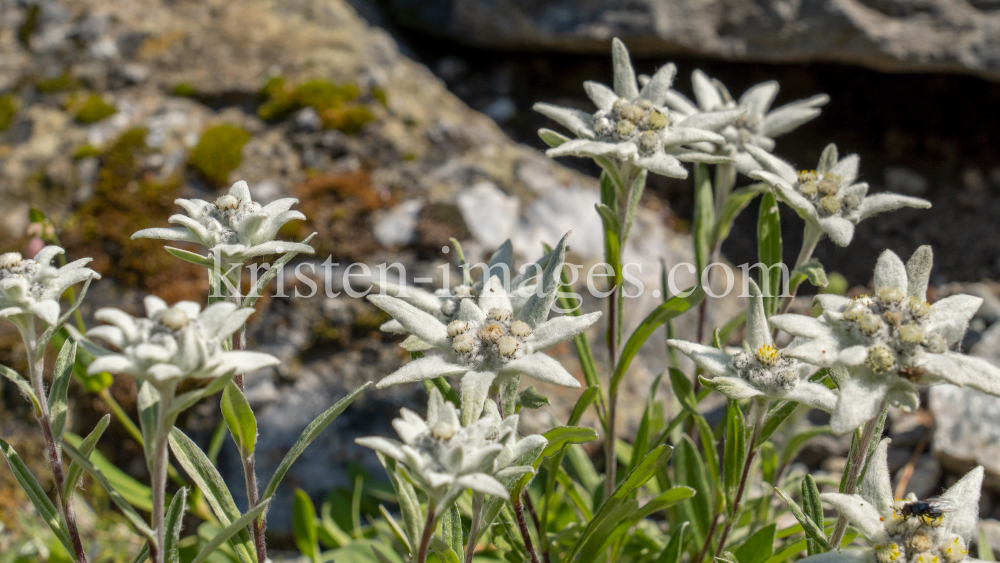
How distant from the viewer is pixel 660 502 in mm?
2115

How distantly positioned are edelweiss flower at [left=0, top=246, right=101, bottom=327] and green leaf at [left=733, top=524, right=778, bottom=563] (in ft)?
7.34

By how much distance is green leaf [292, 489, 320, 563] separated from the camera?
2.85 metres

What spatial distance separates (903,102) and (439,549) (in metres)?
5.71

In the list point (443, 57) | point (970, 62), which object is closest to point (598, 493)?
point (970, 62)

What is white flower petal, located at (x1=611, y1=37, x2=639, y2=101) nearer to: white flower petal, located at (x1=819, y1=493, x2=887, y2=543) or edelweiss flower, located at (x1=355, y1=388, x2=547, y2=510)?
edelweiss flower, located at (x1=355, y1=388, x2=547, y2=510)

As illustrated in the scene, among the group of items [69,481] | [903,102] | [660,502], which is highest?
[903,102]

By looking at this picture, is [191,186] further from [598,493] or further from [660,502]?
[660,502]

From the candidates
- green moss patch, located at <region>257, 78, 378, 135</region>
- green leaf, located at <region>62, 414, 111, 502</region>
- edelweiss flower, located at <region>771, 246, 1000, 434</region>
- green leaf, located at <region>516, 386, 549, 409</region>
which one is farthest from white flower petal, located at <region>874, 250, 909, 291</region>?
green moss patch, located at <region>257, 78, 378, 135</region>

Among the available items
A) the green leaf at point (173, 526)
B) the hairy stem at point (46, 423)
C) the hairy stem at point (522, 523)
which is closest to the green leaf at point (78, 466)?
the hairy stem at point (46, 423)

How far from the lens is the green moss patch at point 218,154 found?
4230mm

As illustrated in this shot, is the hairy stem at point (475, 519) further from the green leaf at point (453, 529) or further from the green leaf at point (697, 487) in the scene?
the green leaf at point (697, 487)

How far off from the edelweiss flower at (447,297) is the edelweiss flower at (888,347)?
0.75 metres

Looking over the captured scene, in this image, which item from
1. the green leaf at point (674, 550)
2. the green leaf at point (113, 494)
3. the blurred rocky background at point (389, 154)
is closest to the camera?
the green leaf at point (113, 494)

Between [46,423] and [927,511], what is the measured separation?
7.62 ft
